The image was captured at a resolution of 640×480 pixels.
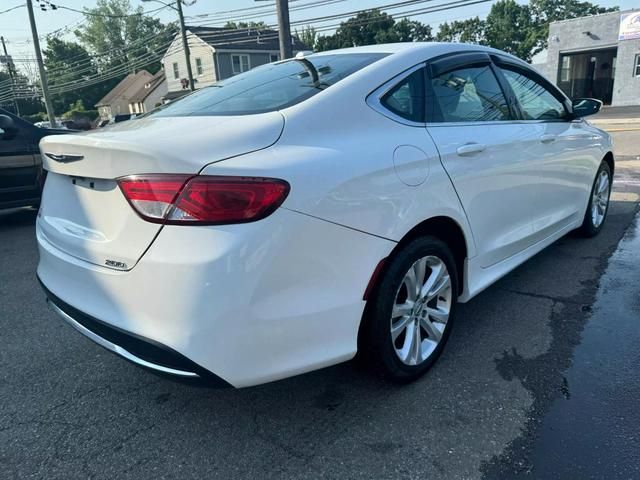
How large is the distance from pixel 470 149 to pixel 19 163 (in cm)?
585

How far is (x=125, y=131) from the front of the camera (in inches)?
89.4

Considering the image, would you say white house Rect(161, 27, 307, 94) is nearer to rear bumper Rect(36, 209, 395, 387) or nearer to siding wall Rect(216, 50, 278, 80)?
siding wall Rect(216, 50, 278, 80)

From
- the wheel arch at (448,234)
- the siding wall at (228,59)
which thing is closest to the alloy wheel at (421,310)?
the wheel arch at (448,234)

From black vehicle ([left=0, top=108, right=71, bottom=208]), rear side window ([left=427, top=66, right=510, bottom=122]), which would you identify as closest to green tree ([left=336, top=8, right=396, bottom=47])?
black vehicle ([left=0, top=108, right=71, bottom=208])

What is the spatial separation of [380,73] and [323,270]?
3.64ft

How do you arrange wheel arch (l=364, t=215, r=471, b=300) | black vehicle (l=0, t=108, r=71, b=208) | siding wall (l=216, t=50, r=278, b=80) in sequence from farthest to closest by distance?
siding wall (l=216, t=50, r=278, b=80) → black vehicle (l=0, t=108, r=71, b=208) → wheel arch (l=364, t=215, r=471, b=300)

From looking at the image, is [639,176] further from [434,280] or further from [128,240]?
[128,240]

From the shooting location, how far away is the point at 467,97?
9.88 feet

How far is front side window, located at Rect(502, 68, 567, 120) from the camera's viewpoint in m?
3.52

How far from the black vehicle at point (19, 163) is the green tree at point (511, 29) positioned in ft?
217

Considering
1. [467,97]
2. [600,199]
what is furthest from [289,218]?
[600,199]

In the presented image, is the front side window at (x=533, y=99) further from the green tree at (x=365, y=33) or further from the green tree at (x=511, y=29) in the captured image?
the green tree at (x=511, y=29)

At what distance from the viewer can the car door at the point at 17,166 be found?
6.22 m

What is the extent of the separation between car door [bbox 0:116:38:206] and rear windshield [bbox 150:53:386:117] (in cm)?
426
